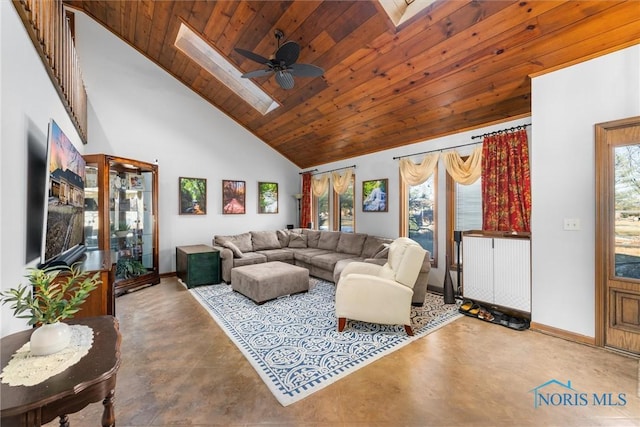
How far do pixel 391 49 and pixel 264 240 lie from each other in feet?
14.2

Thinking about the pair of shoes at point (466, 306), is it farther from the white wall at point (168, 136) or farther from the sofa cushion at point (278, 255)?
the white wall at point (168, 136)

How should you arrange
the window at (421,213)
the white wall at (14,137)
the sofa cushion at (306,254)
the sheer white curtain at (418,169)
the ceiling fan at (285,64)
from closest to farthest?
the white wall at (14,137)
the ceiling fan at (285,64)
the sheer white curtain at (418,169)
the window at (421,213)
the sofa cushion at (306,254)

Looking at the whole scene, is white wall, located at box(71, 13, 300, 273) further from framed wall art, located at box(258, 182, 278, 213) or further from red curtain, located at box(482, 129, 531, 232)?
red curtain, located at box(482, 129, 531, 232)

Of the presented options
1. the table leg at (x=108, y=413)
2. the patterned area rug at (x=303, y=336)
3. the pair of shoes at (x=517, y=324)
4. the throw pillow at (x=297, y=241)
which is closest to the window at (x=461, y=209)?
the patterned area rug at (x=303, y=336)

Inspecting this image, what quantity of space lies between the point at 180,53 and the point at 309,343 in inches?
197

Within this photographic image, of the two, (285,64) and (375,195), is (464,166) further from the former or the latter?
(285,64)

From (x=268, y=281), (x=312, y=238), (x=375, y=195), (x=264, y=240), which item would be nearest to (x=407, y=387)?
(x=268, y=281)

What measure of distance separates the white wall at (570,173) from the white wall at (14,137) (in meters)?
4.21

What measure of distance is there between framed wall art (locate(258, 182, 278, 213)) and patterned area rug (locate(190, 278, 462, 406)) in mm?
2805

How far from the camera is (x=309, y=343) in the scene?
2.59m

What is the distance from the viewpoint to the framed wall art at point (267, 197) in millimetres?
6469

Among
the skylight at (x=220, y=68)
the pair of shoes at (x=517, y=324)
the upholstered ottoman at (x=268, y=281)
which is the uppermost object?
the skylight at (x=220, y=68)

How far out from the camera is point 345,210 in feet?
20.0

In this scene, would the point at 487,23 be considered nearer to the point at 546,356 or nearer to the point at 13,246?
the point at 546,356
